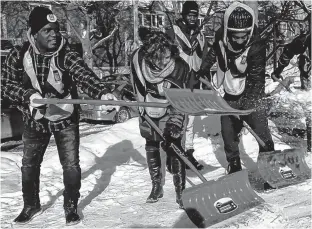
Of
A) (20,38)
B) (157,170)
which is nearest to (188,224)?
(157,170)

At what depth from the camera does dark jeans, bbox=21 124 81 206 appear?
384 centimetres

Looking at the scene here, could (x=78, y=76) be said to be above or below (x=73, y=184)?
above

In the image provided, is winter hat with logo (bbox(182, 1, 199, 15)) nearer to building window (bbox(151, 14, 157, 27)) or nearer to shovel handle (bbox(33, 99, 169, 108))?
shovel handle (bbox(33, 99, 169, 108))

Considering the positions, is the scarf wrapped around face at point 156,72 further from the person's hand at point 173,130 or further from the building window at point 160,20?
the building window at point 160,20

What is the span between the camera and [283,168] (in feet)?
15.9

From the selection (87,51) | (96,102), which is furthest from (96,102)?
(87,51)

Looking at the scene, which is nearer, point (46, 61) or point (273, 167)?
point (46, 61)

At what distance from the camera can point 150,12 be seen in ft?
68.8

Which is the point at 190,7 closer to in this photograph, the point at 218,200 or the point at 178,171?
the point at 178,171

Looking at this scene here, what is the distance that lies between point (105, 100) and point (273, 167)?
91.2 inches

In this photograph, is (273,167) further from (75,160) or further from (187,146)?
(75,160)

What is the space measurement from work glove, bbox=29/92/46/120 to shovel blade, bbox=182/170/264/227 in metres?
1.39

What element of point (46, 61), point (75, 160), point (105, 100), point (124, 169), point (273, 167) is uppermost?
point (46, 61)

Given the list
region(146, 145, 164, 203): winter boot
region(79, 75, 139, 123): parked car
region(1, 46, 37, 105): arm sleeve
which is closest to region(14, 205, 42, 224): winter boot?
region(1, 46, 37, 105): arm sleeve
